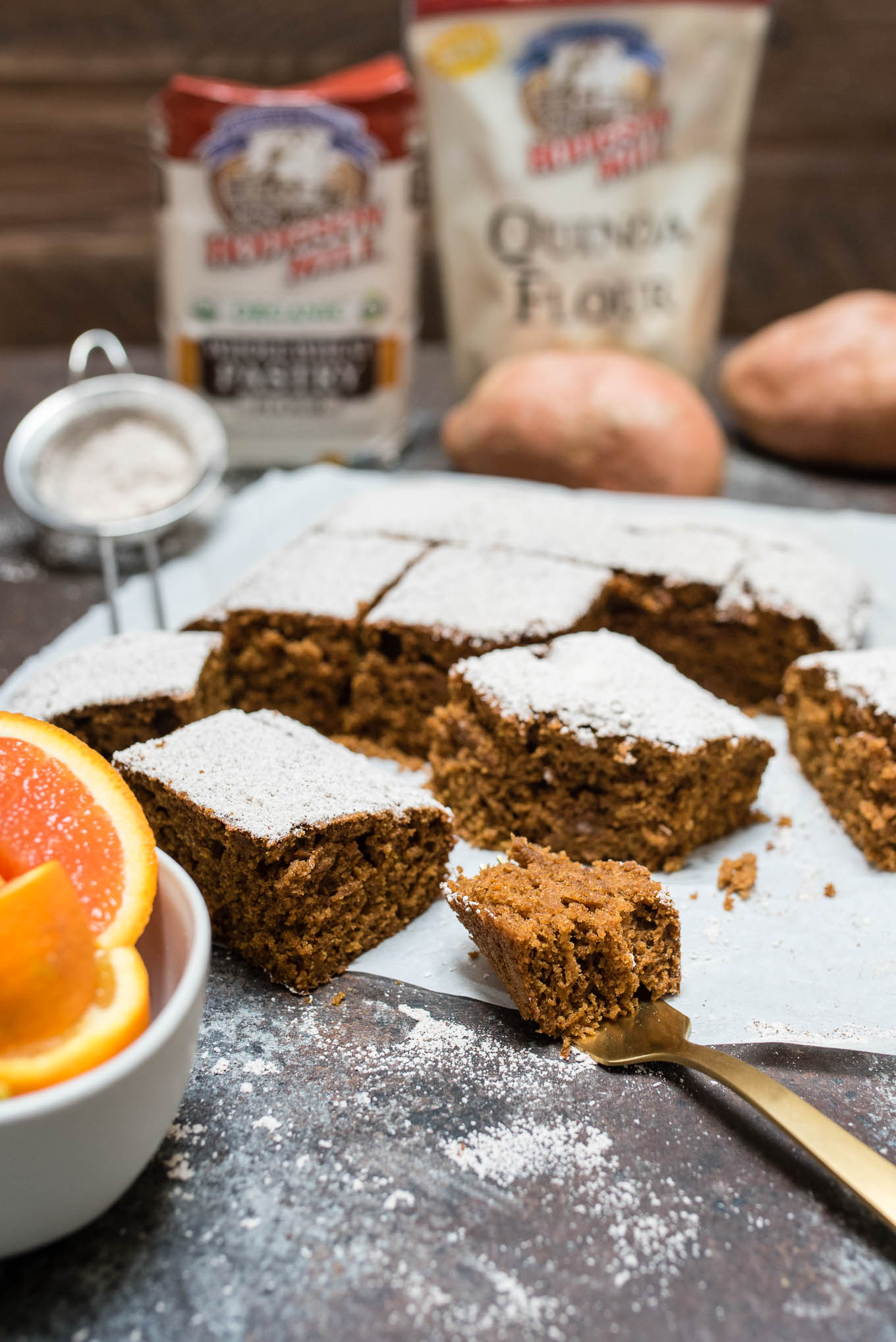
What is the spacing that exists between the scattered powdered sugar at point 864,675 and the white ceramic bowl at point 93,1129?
45.7 inches

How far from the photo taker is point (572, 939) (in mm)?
1454

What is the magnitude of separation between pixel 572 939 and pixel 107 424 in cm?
187

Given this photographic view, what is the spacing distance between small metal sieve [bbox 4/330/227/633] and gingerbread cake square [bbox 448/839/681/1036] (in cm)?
132

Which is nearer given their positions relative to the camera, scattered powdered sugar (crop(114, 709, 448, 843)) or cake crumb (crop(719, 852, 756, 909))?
scattered powdered sugar (crop(114, 709, 448, 843))

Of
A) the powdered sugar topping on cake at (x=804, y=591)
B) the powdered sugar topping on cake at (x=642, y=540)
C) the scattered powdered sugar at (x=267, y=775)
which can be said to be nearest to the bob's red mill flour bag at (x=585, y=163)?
the powdered sugar topping on cake at (x=642, y=540)

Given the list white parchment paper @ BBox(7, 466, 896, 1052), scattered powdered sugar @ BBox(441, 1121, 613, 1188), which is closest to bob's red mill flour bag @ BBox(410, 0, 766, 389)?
white parchment paper @ BBox(7, 466, 896, 1052)

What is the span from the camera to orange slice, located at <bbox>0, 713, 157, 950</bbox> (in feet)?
3.84

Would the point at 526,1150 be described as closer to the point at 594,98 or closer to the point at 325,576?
the point at 325,576

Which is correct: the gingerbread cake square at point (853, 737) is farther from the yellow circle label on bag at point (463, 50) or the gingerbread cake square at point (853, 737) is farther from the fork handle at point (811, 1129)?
the yellow circle label on bag at point (463, 50)

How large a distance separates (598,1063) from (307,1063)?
35cm

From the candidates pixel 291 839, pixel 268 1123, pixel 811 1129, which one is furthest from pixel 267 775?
pixel 811 1129

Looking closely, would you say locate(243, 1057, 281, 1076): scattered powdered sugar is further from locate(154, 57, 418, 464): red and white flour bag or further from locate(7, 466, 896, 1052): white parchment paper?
locate(154, 57, 418, 464): red and white flour bag

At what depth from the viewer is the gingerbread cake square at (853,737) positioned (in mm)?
1780

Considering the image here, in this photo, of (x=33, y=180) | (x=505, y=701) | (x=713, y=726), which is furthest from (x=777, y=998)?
(x=33, y=180)
